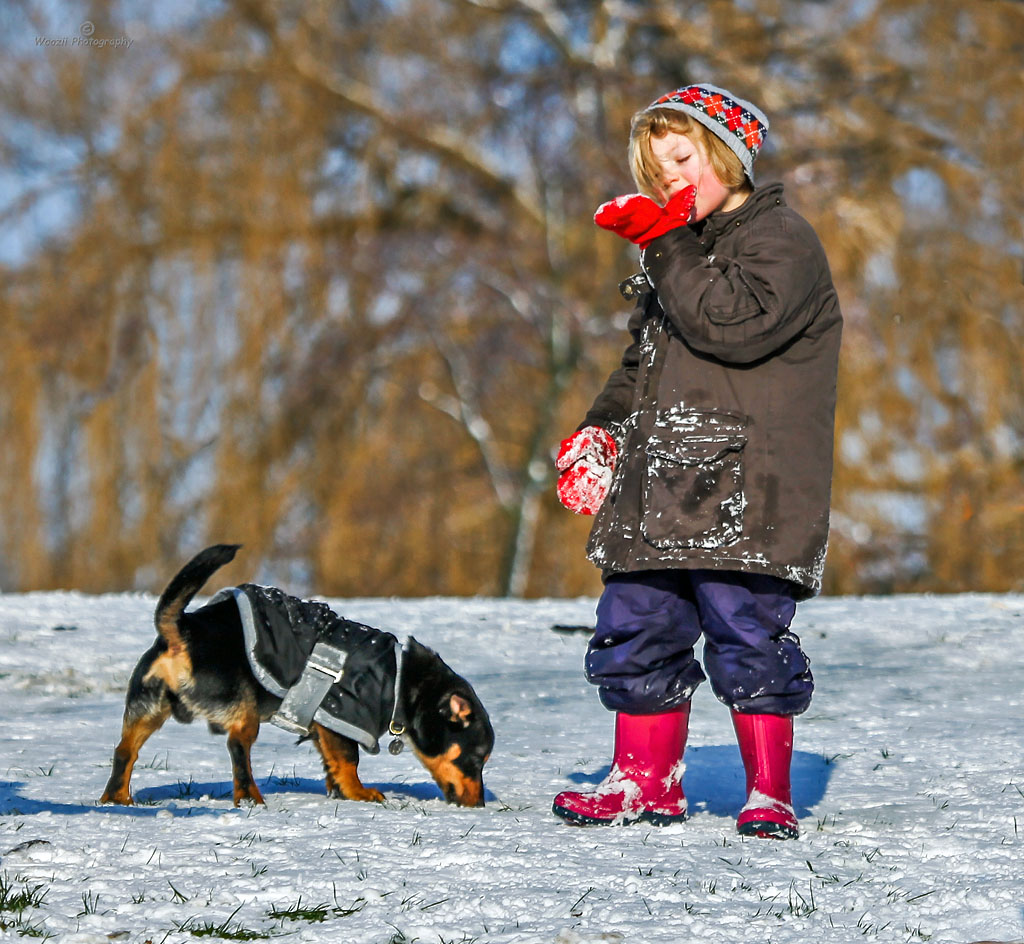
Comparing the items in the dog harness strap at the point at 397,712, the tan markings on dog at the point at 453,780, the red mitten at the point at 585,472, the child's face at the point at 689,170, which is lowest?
the tan markings on dog at the point at 453,780

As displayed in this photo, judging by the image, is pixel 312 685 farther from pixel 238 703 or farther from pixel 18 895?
pixel 18 895

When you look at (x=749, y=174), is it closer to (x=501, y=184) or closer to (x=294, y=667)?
(x=294, y=667)

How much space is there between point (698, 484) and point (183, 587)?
137 centimetres

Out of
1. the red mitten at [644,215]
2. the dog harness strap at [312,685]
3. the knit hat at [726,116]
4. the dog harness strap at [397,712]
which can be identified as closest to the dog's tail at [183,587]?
the dog harness strap at [312,685]

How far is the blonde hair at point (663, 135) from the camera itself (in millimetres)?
3486

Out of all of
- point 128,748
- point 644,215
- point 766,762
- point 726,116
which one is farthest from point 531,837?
point 726,116

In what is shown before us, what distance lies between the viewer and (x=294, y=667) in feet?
12.7

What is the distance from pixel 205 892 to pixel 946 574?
9.61 metres

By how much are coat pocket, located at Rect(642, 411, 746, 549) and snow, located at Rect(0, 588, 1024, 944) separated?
27.2 inches

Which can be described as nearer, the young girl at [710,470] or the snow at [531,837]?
the snow at [531,837]

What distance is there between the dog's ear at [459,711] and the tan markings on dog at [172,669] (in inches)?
29.8

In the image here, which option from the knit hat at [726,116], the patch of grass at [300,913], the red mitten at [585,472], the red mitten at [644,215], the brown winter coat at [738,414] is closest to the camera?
the patch of grass at [300,913]

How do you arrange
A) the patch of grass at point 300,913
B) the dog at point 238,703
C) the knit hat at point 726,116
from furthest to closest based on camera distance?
the dog at point 238,703 → the knit hat at point 726,116 → the patch of grass at point 300,913

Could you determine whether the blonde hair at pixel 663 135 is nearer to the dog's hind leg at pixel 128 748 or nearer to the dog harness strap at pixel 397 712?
the dog harness strap at pixel 397 712
